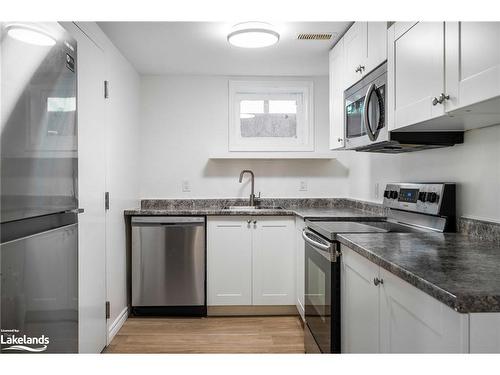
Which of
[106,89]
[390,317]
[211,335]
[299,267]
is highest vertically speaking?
[106,89]

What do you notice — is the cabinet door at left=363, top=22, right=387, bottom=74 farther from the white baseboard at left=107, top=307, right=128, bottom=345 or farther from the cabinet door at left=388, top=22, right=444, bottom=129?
the white baseboard at left=107, top=307, right=128, bottom=345

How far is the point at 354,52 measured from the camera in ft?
8.03

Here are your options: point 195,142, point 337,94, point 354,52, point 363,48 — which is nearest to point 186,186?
point 195,142

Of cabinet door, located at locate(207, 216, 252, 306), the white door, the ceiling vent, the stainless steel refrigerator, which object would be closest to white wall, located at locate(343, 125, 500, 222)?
the ceiling vent

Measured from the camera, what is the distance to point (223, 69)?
3.55 meters

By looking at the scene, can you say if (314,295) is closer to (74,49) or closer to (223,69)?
(74,49)

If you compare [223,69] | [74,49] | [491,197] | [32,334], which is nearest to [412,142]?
[491,197]

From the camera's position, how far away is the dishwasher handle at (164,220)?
125 inches

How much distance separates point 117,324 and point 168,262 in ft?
2.00

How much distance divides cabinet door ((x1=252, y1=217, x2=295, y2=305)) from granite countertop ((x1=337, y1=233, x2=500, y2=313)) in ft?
4.99

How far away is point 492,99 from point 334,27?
1638 millimetres

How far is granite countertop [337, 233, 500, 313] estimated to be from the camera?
2.81 ft

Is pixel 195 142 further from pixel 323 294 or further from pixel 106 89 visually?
pixel 323 294

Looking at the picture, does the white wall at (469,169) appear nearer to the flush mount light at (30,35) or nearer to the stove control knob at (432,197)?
the stove control knob at (432,197)
